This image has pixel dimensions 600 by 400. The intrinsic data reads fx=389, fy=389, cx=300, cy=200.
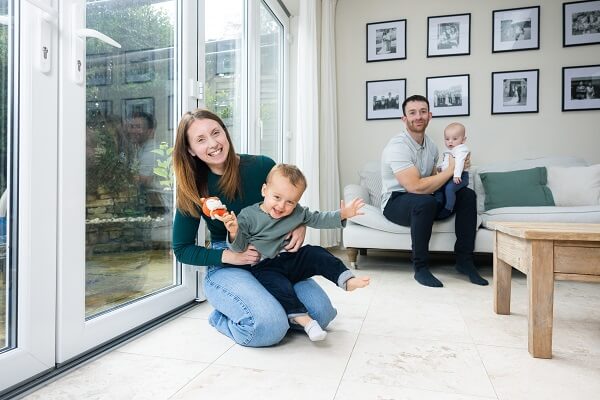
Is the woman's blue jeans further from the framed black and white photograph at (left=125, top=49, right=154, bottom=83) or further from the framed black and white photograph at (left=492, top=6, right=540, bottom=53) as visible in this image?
the framed black and white photograph at (left=492, top=6, right=540, bottom=53)

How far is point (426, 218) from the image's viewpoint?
2.45m

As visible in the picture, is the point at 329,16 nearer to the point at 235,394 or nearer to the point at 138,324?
the point at 138,324

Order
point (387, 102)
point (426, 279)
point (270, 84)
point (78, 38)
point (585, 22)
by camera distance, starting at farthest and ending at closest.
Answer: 1. point (387, 102)
2. point (585, 22)
3. point (270, 84)
4. point (426, 279)
5. point (78, 38)

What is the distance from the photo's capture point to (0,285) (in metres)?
1.06

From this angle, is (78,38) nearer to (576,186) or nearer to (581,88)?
(576,186)

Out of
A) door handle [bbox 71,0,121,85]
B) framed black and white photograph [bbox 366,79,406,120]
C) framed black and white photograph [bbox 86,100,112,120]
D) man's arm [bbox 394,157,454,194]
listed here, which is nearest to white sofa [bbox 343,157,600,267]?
man's arm [bbox 394,157,454,194]

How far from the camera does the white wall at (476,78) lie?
340 centimetres

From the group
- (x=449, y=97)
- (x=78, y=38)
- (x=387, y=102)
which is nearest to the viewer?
(x=78, y=38)

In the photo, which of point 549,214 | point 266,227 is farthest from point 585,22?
point 266,227

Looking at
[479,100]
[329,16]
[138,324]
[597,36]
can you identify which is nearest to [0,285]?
[138,324]

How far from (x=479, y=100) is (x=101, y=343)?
3.49m

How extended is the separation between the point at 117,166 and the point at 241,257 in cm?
61

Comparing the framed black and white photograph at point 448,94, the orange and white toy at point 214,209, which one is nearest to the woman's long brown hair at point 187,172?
the orange and white toy at point 214,209

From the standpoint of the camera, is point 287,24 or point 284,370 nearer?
point 284,370
